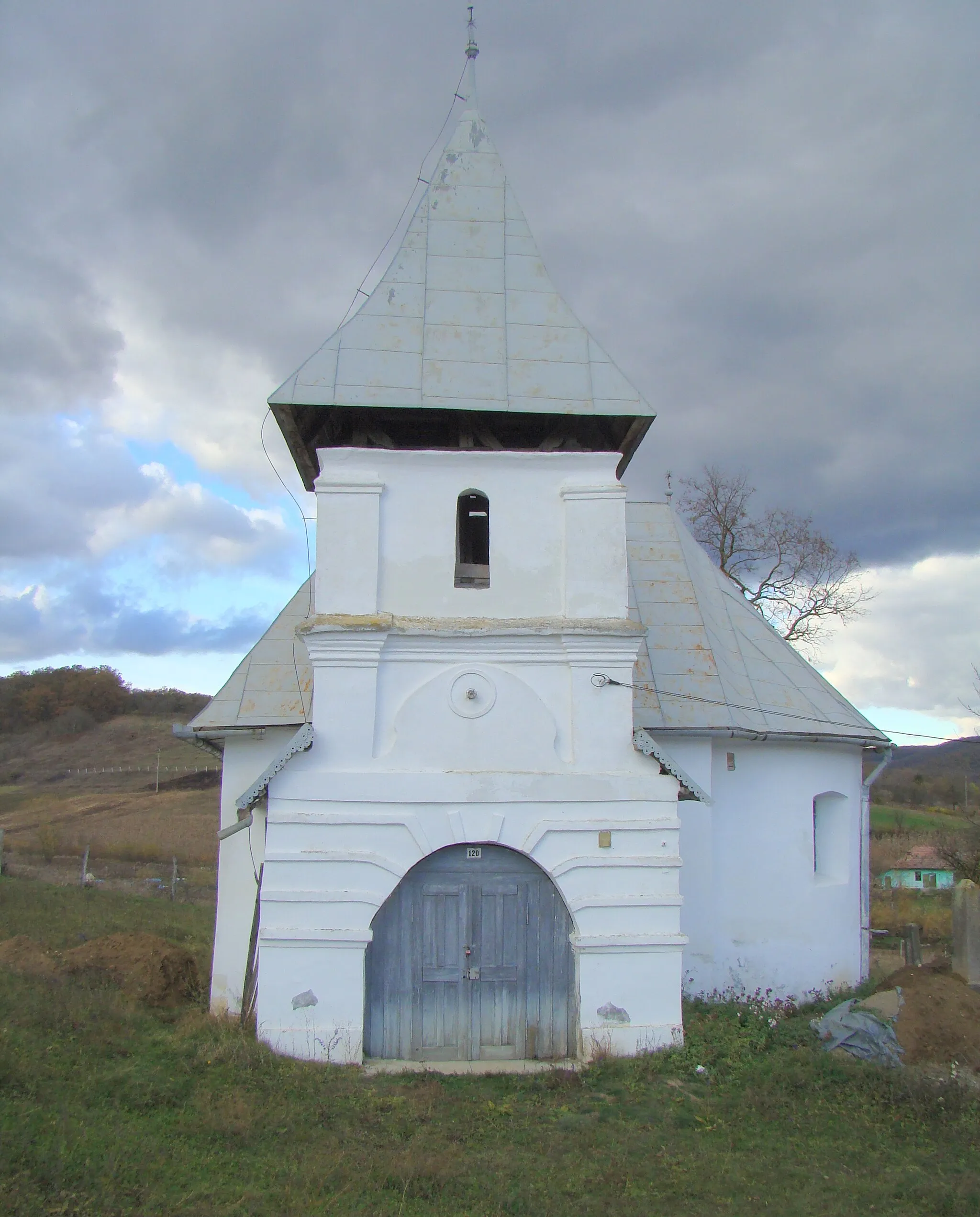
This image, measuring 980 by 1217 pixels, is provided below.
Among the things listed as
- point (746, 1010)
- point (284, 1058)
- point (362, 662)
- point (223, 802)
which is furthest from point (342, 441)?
point (746, 1010)

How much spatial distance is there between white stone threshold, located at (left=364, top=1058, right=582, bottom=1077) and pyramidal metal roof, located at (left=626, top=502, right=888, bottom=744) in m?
4.25

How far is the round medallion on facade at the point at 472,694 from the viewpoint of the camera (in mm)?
10477

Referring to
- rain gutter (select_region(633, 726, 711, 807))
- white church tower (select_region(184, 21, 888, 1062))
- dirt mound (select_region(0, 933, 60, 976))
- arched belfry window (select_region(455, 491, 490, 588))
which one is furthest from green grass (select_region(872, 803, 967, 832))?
dirt mound (select_region(0, 933, 60, 976))

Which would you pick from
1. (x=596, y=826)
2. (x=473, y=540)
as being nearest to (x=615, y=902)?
(x=596, y=826)

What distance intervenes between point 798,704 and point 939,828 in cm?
2488

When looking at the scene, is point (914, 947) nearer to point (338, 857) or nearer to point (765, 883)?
point (765, 883)

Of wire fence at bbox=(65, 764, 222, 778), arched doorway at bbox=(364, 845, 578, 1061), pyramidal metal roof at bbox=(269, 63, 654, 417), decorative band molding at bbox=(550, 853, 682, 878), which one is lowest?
arched doorway at bbox=(364, 845, 578, 1061)

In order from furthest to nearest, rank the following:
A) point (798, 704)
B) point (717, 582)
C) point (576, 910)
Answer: point (717, 582), point (798, 704), point (576, 910)

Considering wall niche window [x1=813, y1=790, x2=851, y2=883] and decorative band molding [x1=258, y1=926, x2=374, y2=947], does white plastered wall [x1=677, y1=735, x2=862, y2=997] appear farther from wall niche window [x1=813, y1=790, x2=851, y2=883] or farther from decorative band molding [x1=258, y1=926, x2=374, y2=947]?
decorative band molding [x1=258, y1=926, x2=374, y2=947]

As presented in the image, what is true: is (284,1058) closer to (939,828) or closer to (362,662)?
(362,662)

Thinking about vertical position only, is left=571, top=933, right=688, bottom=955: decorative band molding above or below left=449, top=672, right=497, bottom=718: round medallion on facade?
below

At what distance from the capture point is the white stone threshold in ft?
31.8

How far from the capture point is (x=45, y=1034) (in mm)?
9609

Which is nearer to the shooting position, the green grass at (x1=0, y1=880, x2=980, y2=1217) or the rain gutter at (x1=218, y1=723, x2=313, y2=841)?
the green grass at (x1=0, y1=880, x2=980, y2=1217)
